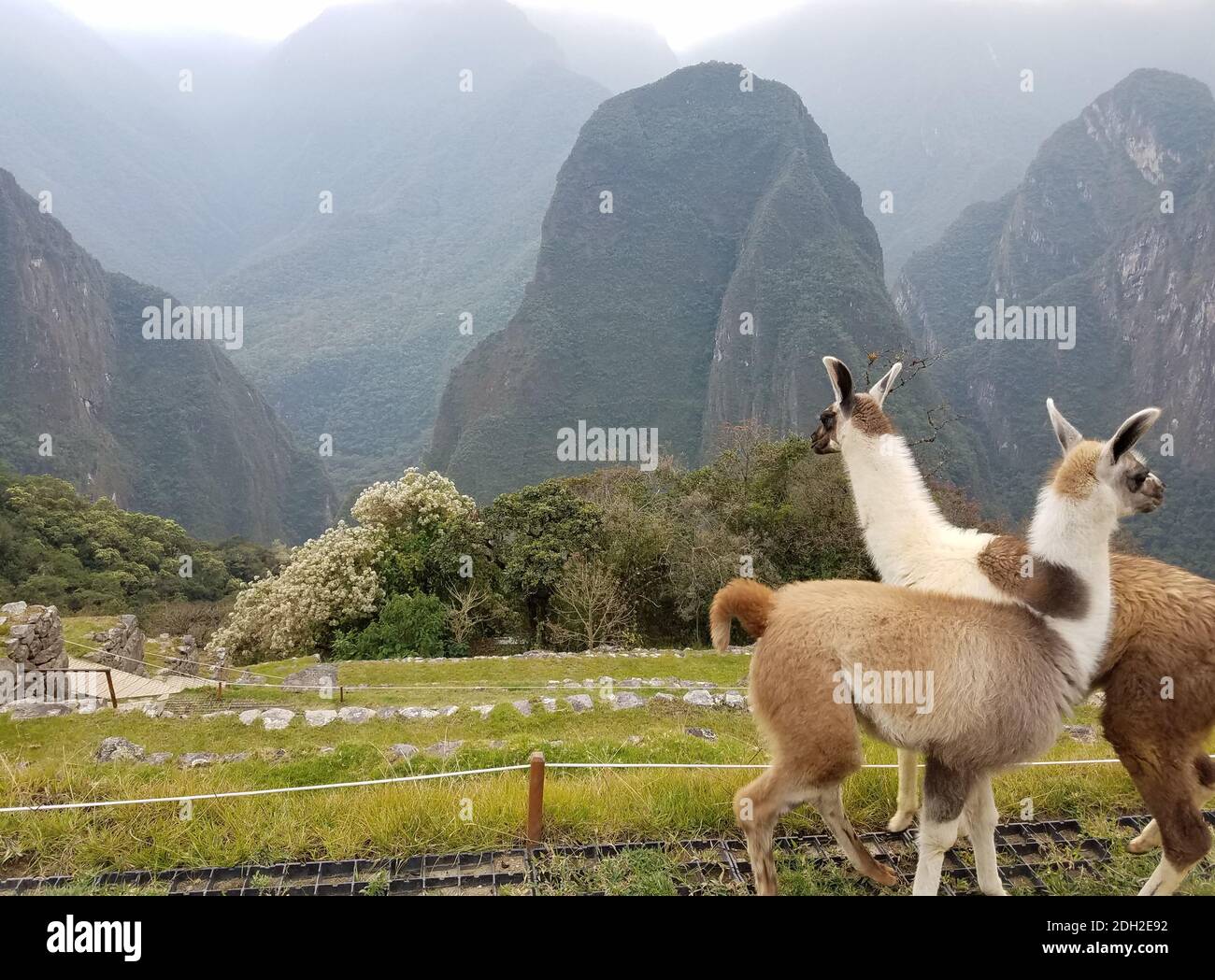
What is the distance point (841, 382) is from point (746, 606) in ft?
3.51

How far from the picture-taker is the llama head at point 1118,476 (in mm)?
2420

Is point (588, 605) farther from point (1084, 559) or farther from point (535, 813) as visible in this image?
point (1084, 559)

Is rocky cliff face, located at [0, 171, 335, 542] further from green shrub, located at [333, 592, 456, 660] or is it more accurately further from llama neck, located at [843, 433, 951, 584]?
llama neck, located at [843, 433, 951, 584]

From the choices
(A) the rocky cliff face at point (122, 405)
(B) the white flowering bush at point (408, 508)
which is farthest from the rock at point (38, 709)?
(A) the rocky cliff face at point (122, 405)

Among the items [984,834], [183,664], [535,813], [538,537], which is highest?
[538,537]

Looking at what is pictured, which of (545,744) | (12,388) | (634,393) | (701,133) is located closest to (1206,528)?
(634,393)

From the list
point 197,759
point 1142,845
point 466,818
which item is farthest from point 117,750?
point 1142,845

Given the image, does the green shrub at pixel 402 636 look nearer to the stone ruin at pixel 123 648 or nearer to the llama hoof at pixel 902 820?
the stone ruin at pixel 123 648

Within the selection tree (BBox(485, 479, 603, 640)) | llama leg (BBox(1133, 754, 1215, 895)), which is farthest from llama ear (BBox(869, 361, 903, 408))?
tree (BBox(485, 479, 603, 640))

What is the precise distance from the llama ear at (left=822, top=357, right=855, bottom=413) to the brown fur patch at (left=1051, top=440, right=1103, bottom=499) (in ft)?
2.73

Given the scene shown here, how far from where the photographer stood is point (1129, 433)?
7.91 feet

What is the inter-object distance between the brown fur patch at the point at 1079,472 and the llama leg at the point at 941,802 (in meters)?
1.05

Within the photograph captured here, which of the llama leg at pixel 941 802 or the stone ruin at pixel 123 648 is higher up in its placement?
the llama leg at pixel 941 802

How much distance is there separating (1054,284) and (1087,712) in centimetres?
11323
